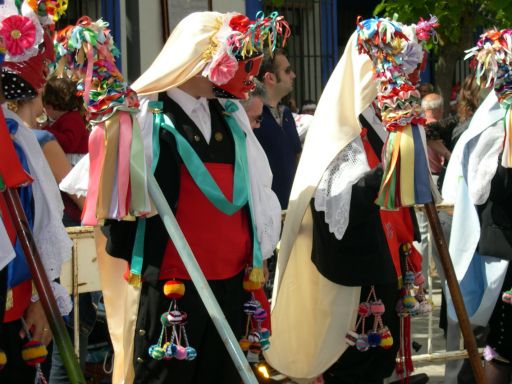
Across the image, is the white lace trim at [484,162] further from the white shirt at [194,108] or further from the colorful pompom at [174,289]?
the colorful pompom at [174,289]

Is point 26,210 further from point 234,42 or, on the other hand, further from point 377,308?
point 377,308

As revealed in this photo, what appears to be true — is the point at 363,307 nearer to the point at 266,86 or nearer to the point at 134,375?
the point at 134,375

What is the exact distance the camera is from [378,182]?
415 centimetres

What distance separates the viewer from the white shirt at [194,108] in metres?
3.93

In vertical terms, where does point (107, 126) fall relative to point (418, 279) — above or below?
above

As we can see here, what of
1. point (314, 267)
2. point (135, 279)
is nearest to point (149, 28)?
point (314, 267)

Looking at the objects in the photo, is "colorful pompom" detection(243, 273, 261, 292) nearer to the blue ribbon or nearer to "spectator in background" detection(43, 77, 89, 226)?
the blue ribbon

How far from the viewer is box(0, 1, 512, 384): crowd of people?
11.5 ft

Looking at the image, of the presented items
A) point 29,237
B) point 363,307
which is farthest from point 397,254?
point 29,237

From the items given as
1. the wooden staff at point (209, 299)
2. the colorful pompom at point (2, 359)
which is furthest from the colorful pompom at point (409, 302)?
the colorful pompom at point (2, 359)

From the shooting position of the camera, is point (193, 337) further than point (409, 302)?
No

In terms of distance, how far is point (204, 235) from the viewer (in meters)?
3.81

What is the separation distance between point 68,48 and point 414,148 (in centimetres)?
140

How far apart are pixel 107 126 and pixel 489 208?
1.95 metres
